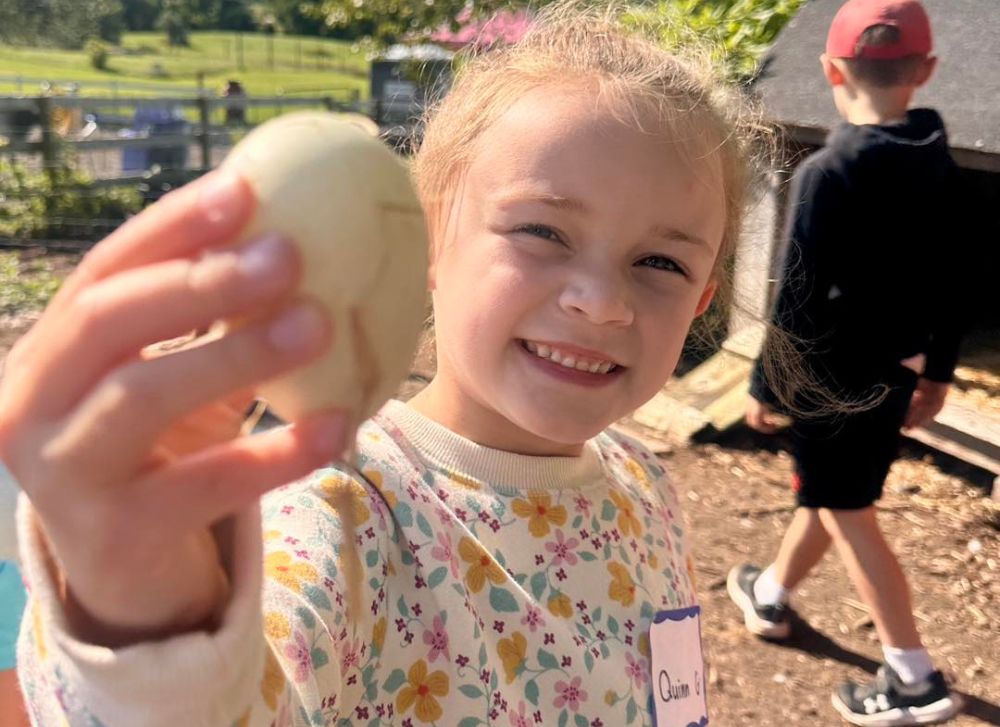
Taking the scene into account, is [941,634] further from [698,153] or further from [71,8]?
[71,8]

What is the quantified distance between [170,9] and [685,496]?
48.7 m

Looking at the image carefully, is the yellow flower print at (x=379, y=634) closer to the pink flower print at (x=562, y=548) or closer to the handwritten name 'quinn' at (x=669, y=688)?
the pink flower print at (x=562, y=548)

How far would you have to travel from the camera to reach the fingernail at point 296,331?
56cm

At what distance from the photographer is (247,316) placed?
0.59 metres

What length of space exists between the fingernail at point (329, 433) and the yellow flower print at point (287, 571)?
1.35 feet

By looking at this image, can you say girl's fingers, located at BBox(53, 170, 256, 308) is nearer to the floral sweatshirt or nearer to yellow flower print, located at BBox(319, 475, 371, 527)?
the floral sweatshirt

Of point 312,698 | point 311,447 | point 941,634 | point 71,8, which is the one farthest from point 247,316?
point 71,8

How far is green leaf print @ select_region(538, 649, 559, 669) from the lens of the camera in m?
1.23

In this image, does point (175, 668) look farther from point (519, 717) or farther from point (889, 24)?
point (889, 24)

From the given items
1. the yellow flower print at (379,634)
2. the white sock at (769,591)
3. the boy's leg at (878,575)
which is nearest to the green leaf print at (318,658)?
the yellow flower print at (379,634)

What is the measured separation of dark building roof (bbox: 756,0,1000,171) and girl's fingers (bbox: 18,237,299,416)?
3666 mm

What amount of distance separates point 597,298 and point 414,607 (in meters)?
0.46

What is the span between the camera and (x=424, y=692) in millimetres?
1139

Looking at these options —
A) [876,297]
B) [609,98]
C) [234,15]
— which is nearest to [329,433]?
[609,98]
